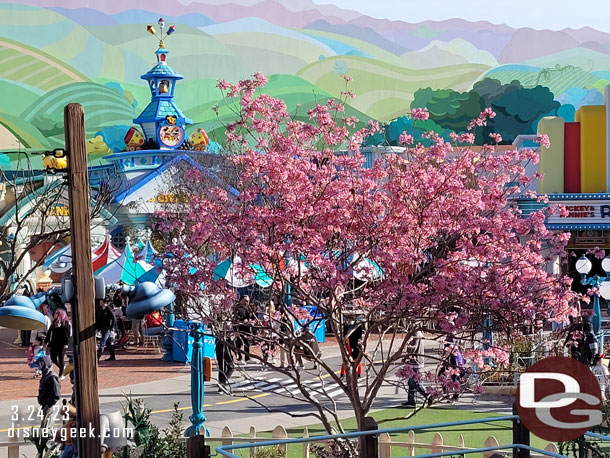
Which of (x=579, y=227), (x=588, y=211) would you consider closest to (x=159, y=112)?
(x=579, y=227)

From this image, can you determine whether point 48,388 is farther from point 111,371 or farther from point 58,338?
point 111,371

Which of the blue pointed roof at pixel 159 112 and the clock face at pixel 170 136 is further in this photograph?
the blue pointed roof at pixel 159 112

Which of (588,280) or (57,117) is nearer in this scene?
(588,280)

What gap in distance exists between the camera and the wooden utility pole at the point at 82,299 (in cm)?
926

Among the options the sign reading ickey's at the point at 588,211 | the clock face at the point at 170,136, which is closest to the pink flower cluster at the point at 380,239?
the sign reading ickey's at the point at 588,211

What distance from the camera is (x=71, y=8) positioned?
112 metres

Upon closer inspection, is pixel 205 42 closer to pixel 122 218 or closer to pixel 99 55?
pixel 99 55

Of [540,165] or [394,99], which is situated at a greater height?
[394,99]

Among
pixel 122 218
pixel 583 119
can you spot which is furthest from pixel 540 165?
pixel 122 218

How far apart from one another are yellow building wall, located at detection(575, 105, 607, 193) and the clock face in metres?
20.7

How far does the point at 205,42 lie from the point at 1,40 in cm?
2340

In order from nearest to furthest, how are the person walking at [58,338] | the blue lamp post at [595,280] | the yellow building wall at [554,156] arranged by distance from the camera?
the blue lamp post at [595,280]
the person walking at [58,338]
the yellow building wall at [554,156]

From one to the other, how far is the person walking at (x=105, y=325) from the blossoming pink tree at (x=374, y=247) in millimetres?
13522

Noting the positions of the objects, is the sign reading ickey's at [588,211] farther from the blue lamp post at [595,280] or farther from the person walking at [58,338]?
the person walking at [58,338]
